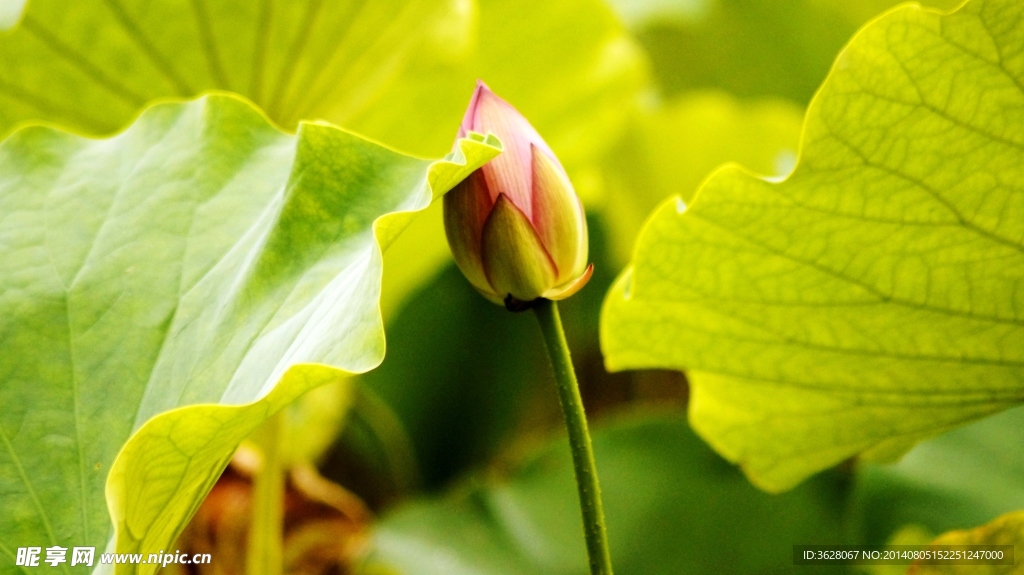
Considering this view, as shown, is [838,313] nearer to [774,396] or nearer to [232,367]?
[774,396]

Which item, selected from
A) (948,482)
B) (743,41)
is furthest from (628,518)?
(743,41)

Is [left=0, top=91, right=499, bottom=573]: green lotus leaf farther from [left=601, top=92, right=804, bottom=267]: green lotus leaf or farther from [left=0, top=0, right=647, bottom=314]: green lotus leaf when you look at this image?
[left=601, top=92, right=804, bottom=267]: green lotus leaf

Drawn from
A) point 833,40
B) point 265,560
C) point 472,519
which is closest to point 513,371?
point 472,519

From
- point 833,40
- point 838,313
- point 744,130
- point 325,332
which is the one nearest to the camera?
point 325,332

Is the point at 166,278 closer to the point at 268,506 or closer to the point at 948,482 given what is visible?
the point at 268,506

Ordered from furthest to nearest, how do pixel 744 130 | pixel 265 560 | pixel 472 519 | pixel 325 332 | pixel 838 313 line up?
pixel 744 130 → pixel 472 519 → pixel 265 560 → pixel 838 313 → pixel 325 332

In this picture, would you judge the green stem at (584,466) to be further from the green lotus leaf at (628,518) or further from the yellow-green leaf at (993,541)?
the green lotus leaf at (628,518)
